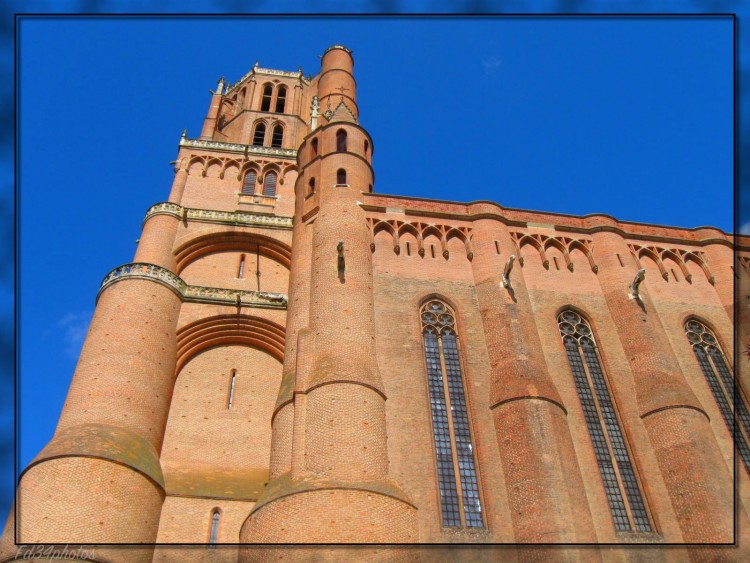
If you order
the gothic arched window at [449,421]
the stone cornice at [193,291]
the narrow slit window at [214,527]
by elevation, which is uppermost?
the stone cornice at [193,291]

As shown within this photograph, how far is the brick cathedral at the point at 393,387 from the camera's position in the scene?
14.1 m

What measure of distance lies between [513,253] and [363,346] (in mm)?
7337

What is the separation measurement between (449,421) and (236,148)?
63.1ft

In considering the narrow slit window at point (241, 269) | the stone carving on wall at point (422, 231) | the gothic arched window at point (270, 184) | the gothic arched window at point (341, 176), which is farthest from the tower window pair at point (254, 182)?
the stone carving on wall at point (422, 231)

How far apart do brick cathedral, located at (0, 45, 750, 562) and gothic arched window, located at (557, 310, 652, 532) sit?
0.07m

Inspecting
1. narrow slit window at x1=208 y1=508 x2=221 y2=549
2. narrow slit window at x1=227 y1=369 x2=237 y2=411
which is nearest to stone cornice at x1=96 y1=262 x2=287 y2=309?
narrow slit window at x1=227 y1=369 x2=237 y2=411

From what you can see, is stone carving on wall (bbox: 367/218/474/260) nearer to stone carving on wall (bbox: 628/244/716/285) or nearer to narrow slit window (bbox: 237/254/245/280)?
narrow slit window (bbox: 237/254/245/280)

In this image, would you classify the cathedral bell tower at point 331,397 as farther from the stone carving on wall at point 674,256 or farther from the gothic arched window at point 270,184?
the stone carving on wall at point 674,256

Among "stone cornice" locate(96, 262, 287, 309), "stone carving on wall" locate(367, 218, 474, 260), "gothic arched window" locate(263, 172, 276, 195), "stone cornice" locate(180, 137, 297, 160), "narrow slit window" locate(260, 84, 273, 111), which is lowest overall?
"stone cornice" locate(96, 262, 287, 309)

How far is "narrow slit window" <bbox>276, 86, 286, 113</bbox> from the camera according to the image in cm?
3788

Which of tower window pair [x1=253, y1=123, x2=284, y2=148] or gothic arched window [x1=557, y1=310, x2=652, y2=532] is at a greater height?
tower window pair [x1=253, y1=123, x2=284, y2=148]

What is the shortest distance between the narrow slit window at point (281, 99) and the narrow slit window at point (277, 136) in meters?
2.76

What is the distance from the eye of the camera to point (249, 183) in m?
29.0

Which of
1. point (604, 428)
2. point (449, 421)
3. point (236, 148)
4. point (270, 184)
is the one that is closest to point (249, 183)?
point (270, 184)
